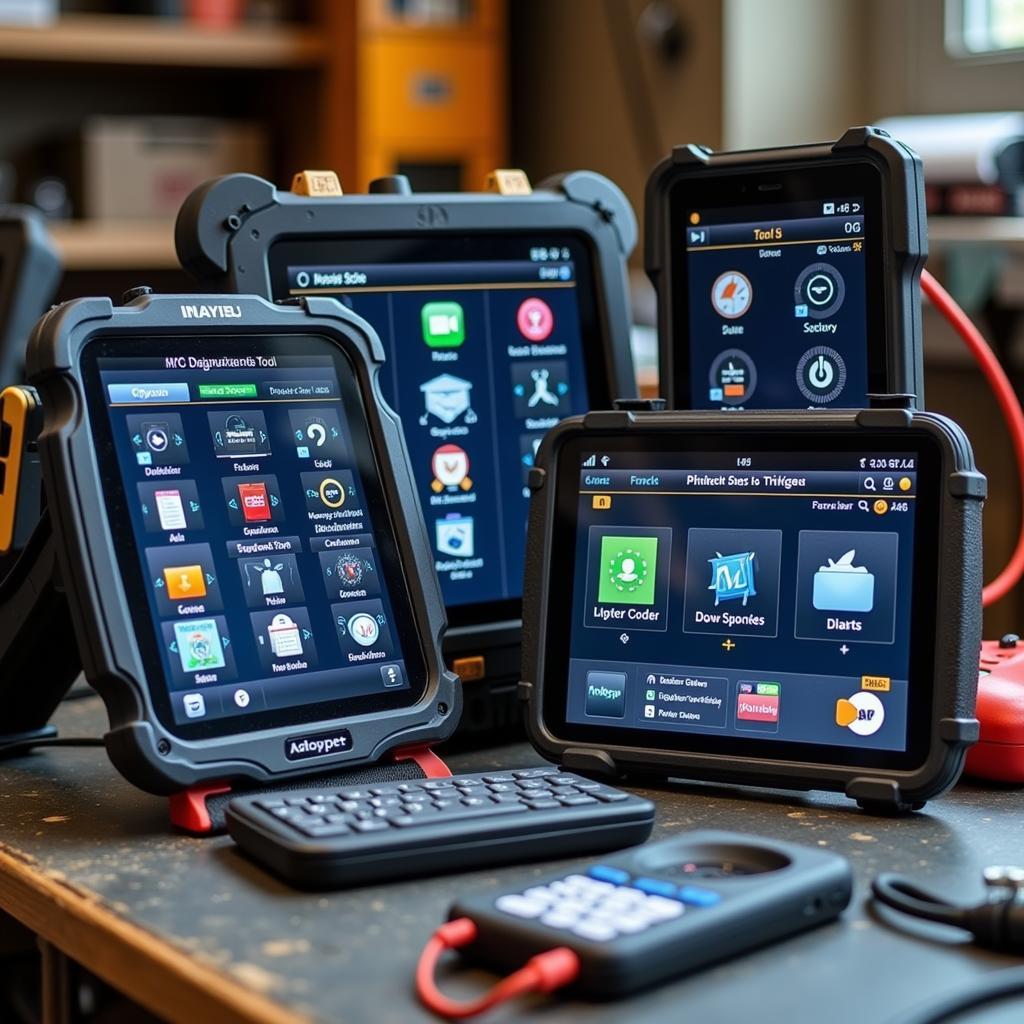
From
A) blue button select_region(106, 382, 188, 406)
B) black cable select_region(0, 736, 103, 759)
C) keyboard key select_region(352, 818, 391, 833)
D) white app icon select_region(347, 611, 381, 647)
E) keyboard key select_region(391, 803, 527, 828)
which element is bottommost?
black cable select_region(0, 736, 103, 759)

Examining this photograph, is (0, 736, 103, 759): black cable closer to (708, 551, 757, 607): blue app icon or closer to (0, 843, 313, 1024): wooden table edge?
(0, 843, 313, 1024): wooden table edge

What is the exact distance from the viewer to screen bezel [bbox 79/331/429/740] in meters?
0.89

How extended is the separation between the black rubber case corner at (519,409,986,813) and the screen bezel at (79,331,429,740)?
0.27 feet

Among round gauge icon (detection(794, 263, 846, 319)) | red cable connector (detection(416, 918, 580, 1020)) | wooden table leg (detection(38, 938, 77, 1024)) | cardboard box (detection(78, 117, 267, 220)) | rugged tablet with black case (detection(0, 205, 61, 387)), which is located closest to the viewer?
red cable connector (detection(416, 918, 580, 1020))

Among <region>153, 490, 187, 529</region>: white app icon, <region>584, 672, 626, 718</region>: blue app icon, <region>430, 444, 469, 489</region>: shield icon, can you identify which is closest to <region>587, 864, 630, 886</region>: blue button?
<region>584, 672, 626, 718</region>: blue app icon

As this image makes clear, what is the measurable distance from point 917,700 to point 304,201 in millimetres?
530

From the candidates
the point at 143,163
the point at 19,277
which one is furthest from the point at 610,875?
the point at 143,163

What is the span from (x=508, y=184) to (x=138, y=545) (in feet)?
1.54

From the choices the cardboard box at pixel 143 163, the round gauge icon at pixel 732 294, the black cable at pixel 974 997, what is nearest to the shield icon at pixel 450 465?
the round gauge icon at pixel 732 294

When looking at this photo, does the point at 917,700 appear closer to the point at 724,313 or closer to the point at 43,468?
the point at 724,313

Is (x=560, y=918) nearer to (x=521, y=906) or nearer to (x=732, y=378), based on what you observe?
(x=521, y=906)

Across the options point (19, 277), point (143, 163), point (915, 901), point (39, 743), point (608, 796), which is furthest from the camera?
point (143, 163)

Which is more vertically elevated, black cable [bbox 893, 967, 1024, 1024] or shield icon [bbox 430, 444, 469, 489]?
shield icon [bbox 430, 444, 469, 489]

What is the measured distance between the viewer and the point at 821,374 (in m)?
1.07
